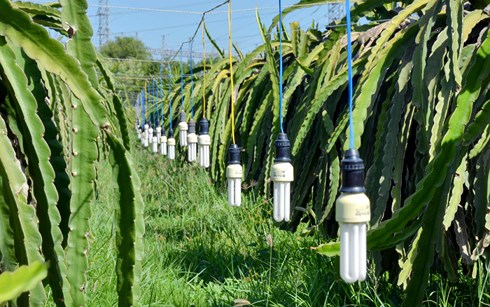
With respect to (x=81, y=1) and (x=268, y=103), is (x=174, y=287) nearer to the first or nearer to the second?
(x=268, y=103)

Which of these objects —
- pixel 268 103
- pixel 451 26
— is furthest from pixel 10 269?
pixel 268 103

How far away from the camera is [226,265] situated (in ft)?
11.1

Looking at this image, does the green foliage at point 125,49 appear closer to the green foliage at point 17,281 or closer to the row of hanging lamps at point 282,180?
the row of hanging lamps at point 282,180

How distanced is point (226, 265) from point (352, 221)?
6.98 feet

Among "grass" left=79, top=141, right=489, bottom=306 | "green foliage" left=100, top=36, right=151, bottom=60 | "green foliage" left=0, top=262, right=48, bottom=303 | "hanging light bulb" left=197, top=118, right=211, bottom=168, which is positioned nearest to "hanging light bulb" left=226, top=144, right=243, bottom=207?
"grass" left=79, top=141, right=489, bottom=306

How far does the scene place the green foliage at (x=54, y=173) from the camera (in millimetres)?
1245

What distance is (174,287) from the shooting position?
2963mm

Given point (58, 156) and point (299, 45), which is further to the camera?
point (299, 45)

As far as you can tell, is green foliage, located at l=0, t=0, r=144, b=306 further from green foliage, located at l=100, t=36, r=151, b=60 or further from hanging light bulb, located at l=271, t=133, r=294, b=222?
green foliage, located at l=100, t=36, r=151, b=60

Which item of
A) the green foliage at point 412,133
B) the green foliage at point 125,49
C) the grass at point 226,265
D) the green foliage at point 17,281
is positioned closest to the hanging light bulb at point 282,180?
the green foliage at point 412,133

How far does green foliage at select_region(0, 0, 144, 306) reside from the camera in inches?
49.0

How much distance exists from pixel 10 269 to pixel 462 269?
1.82m

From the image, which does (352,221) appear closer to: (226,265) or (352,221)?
(352,221)

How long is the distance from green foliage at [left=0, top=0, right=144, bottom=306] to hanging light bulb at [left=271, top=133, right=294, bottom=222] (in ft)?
1.89
